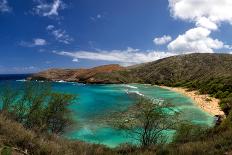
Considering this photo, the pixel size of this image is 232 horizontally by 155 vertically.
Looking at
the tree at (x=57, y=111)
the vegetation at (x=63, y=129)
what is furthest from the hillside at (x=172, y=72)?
the tree at (x=57, y=111)

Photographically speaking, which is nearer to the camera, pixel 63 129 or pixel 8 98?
pixel 8 98

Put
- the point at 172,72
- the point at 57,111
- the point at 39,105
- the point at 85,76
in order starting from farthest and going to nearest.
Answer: the point at 85,76 < the point at 172,72 < the point at 57,111 < the point at 39,105

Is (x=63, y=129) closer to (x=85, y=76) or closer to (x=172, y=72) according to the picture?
(x=172, y=72)

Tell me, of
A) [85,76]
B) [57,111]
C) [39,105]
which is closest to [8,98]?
[39,105]

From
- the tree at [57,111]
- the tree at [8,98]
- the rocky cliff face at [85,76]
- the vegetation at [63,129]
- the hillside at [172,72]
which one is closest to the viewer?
the vegetation at [63,129]

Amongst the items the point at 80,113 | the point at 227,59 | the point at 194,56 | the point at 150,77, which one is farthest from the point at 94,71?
the point at 80,113

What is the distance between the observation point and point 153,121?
26000mm

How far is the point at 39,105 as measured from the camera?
2861 cm

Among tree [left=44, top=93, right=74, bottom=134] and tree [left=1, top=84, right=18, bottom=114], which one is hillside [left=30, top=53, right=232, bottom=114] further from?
tree [left=1, top=84, right=18, bottom=114]

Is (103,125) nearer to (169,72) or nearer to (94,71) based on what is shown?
(169,72)

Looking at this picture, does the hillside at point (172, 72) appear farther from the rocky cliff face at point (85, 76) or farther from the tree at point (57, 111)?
the tree at point (57, 111)

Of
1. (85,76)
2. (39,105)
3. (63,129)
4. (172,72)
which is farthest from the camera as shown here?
(85,76)

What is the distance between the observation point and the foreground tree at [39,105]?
2708 cm

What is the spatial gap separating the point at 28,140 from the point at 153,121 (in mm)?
17000
